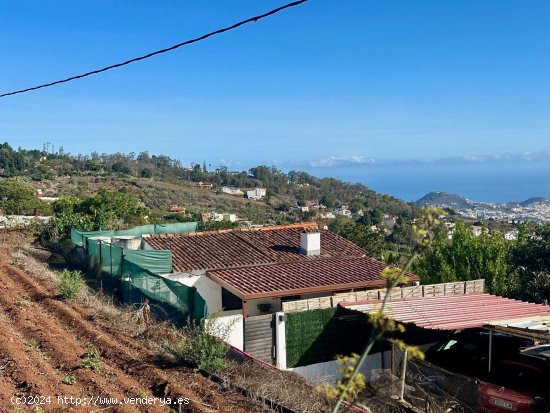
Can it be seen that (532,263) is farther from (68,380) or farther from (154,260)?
(68,380)

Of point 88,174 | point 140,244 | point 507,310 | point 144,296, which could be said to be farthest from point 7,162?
point 507,310

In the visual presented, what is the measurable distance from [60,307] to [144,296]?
8.21ft

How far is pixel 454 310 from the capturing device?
14.7m

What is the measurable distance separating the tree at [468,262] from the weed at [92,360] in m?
16.1

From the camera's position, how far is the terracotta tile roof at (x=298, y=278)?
17.1 meters

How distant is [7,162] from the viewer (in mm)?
94562

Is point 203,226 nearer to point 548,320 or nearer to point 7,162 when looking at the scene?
point 548,320

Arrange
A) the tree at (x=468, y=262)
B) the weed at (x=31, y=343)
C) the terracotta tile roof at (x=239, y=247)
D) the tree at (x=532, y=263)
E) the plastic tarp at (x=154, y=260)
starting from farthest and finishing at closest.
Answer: the tree at (x=468, y=262)
the tree at (x=532, y=263)
the terracotta tile roof at (x=239, y=247)
the plastic tarp at (x=154, y=260)
the weed at (x=31, y=343)

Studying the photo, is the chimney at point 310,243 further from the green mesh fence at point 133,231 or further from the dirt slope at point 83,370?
the dirt slope at point 83,370

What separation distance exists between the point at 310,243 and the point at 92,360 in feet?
41.9

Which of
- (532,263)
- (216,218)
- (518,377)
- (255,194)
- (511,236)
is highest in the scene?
(518,377)

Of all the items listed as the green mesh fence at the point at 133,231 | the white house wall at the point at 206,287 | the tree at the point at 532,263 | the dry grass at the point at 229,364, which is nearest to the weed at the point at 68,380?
the dry grass at the point at 229,364

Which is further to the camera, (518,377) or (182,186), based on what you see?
(182,186)

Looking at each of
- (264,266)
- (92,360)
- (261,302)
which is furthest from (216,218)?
(92,360)
